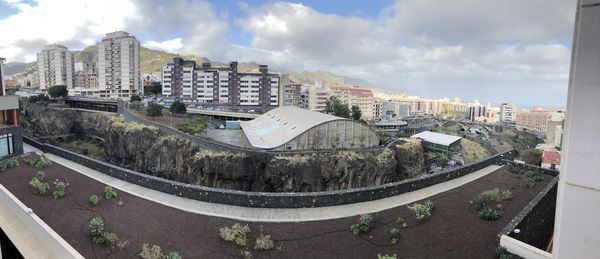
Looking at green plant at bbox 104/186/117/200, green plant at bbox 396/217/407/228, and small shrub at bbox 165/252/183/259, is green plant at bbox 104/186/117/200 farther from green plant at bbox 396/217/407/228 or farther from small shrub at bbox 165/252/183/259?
green plant at bbox 396/217/407/228

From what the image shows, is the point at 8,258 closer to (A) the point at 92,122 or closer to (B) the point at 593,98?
(B) the point at 593,98

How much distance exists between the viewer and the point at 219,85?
55.6 meters

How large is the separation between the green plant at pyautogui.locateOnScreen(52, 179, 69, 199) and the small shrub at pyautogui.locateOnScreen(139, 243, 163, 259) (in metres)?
5.79

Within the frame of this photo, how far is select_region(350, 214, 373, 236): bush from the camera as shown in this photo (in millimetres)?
8688

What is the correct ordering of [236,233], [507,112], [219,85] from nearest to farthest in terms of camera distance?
[236,233]
[219,85]
[507,112]

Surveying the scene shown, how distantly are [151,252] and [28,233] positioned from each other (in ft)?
15.5

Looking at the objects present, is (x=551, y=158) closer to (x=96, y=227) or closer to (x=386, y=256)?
(x=386, y=256)

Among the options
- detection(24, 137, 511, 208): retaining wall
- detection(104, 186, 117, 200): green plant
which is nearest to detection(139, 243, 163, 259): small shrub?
detection(24, 137, 511, 208): retaining wall

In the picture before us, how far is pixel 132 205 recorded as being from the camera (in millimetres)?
10617

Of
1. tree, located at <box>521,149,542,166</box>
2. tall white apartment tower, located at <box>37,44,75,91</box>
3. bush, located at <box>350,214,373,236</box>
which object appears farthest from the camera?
tall white apartment tower, located at <box>37,44,75,91</box>

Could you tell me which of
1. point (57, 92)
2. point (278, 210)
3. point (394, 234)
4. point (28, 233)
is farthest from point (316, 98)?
point (394, 234)

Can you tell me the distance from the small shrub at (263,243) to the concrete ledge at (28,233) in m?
3.84

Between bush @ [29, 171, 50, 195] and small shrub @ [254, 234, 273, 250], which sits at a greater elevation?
bush @ [29, 171, 50, 195]

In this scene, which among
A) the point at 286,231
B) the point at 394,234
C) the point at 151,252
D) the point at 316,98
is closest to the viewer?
the point at 151,252
